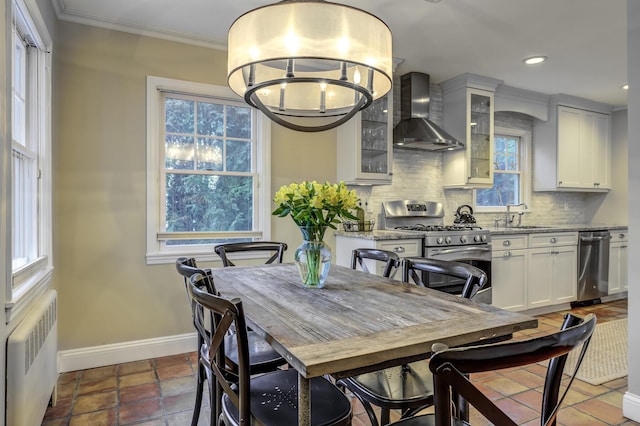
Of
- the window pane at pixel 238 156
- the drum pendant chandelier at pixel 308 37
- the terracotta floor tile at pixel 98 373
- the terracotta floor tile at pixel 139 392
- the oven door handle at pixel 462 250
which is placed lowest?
the terracotta floor tile at pixel 98 373

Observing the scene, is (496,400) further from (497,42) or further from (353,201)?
(497,42)

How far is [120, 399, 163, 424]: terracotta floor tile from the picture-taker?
2094mm

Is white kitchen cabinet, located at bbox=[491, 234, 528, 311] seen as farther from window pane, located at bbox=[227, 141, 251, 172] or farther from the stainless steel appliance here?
window pane, located at bbox=[227, 141, 251, 172]

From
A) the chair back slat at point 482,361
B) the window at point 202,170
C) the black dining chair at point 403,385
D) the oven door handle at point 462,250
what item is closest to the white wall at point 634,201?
the black dining chair at point 403,385

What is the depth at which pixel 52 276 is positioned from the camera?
2.47m

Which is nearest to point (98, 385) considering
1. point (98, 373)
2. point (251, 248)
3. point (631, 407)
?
point (98, 373)

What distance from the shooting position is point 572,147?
500 centimetres

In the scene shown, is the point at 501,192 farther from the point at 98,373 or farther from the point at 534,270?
the point at 98,373

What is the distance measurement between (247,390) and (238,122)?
265 centimetres

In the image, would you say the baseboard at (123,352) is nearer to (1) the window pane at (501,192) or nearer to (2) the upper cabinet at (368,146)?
(2) the upper cabinet at (368,146)

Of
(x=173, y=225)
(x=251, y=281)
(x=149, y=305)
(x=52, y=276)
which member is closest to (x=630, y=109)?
(x=251, y=281)

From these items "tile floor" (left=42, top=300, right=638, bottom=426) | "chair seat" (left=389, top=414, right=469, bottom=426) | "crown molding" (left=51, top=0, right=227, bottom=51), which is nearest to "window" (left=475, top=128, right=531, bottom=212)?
"tile floor" (left=42, top=300, right=638, bottom=426)

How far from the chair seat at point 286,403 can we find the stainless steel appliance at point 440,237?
2.22 meters

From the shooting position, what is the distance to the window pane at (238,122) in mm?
3344
